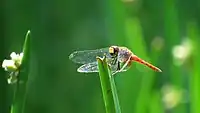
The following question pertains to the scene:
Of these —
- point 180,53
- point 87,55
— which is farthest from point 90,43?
point 87,55

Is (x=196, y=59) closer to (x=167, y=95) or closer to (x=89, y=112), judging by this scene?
(x=167, y=95)

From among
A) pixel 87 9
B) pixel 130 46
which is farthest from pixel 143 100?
pixel 87 9

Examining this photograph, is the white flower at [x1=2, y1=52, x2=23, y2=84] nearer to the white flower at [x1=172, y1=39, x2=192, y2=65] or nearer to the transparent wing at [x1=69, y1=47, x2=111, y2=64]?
the transparent wing at [x1=69, y1=47, x2=111, y2=64]

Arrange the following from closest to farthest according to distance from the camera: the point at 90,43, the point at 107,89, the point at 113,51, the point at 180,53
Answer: the point at 107,89
the point at 113,51
the point at 180,53
the point at 90,43

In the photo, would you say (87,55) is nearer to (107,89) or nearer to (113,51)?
(113,51)

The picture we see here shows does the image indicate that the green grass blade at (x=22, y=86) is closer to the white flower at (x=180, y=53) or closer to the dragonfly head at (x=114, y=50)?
the dragonfly head at (x=114, y=50)

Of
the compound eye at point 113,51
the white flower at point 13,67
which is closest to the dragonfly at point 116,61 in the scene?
the compound eye at point 113,51

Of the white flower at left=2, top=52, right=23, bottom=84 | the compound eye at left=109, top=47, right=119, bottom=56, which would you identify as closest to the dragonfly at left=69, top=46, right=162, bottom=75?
the compound eye at left=109, top=47, right=119, bottom=56

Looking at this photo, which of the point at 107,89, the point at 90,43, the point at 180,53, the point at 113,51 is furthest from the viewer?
the point at 90,43

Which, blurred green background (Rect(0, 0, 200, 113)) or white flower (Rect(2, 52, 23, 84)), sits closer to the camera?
white flower (Rect(2, 52, 23, 84))
